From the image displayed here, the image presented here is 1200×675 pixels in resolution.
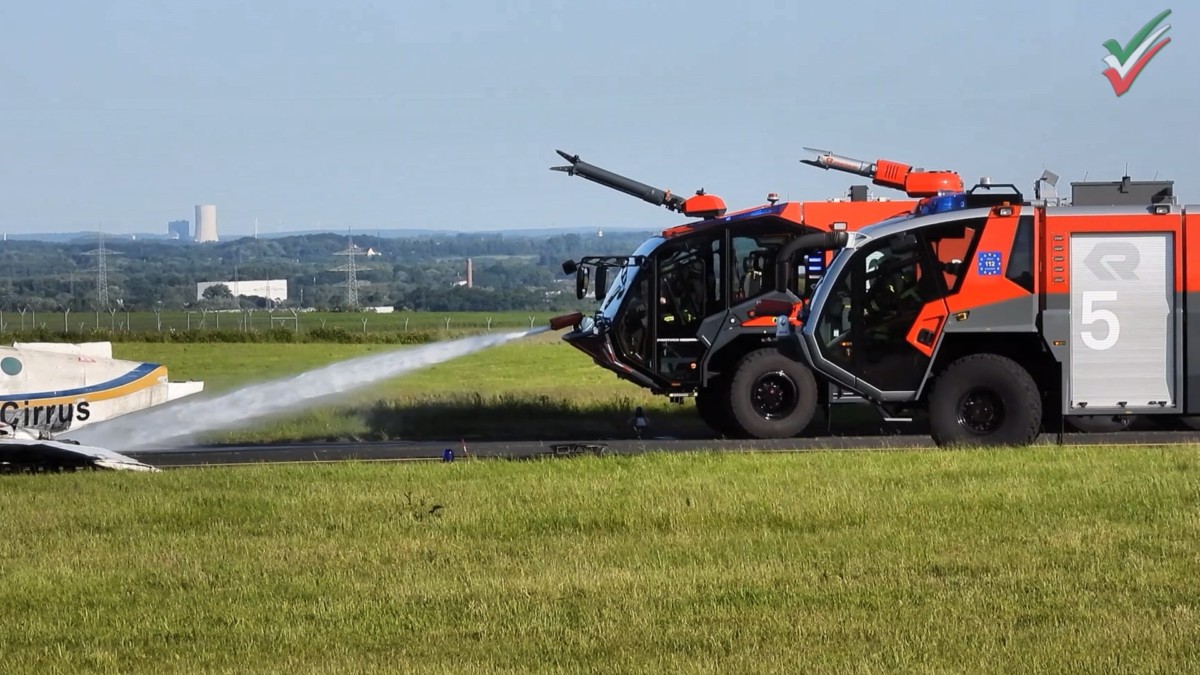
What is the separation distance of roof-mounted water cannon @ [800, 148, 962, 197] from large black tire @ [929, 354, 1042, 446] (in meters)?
5.00

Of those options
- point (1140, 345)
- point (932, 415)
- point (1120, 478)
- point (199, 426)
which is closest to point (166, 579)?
point (1120, 478)

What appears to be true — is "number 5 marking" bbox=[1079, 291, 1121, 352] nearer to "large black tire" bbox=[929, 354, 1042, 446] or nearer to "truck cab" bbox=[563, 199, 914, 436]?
"large black tire" bbox=[929, 354, 1042, 446]

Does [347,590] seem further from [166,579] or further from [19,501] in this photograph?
[19,501]

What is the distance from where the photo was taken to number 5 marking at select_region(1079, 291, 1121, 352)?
1695cm

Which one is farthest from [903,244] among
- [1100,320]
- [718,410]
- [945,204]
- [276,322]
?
[276,322]

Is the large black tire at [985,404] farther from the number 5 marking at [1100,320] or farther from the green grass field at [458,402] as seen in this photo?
the green grass field at [458,402]

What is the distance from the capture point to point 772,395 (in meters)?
20.0

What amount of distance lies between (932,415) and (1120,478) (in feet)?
10.8

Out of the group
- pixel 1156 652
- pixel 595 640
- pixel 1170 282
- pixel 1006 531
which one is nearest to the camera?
pixel 1156 652

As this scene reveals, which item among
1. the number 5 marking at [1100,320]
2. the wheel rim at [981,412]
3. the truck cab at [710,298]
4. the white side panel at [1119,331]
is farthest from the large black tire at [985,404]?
the truck cab at [710,298]

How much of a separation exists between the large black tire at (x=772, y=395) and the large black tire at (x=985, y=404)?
2.78 meters

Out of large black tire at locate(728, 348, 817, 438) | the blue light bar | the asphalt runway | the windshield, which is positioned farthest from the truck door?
the blue light bar

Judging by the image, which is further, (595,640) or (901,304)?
(901,304)

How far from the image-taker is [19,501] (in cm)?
1412
